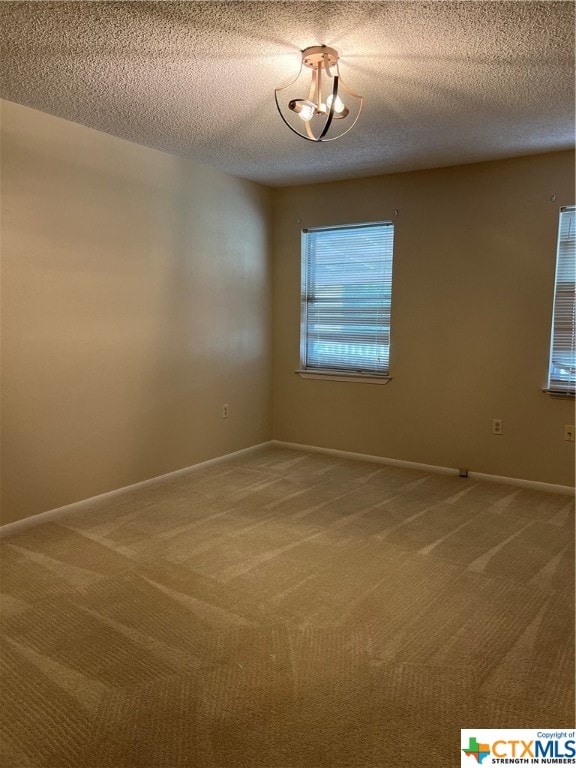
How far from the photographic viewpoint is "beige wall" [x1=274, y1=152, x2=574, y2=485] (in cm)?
408

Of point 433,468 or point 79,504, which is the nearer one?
point 79,504

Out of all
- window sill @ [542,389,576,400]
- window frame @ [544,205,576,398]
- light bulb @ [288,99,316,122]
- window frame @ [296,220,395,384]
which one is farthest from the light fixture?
A: window sill @ [542,389,576,400]

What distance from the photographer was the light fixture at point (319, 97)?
2.42 metres

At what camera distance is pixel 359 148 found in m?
3.86

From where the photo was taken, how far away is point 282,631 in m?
2.31

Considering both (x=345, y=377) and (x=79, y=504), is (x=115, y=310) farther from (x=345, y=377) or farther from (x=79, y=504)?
(x=345, y=377)

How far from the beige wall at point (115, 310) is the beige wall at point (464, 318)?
832 mm

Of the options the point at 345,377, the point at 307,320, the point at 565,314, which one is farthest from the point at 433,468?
the point at 307,320

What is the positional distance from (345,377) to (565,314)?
72.8 inches

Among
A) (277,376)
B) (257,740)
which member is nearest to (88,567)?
(257,740)

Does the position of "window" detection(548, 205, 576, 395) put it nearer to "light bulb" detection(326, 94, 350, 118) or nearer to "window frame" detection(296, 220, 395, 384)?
"window frame" detection(296, 220, 395, 384)

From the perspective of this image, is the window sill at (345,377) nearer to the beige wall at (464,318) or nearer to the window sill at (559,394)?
the beige wall at (464,318)

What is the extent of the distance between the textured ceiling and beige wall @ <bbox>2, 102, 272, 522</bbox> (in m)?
0.32

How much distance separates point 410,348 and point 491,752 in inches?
131
